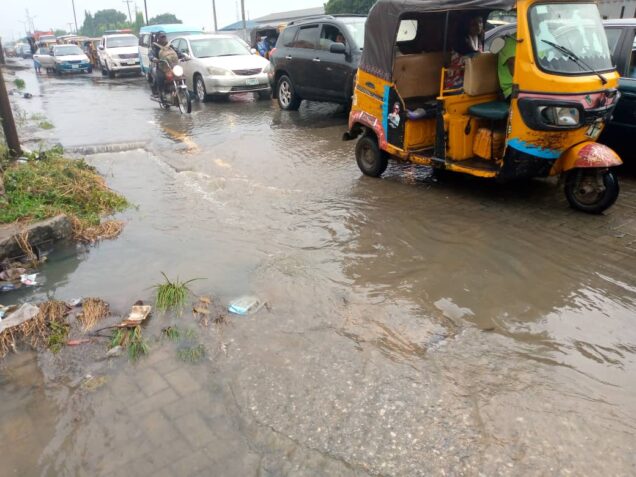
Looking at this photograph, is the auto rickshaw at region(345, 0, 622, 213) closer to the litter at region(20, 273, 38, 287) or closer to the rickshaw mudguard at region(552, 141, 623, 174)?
the rickshaw mudguard at region(552, 141, 623, 174)

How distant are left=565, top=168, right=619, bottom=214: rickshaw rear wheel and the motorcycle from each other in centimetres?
945

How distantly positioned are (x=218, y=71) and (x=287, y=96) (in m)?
2.23

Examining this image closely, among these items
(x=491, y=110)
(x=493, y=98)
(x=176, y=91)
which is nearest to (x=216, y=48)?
(x=176, y=91)

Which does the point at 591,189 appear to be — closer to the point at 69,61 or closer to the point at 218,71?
the point at 218,71

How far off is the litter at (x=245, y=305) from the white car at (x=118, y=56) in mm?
22368

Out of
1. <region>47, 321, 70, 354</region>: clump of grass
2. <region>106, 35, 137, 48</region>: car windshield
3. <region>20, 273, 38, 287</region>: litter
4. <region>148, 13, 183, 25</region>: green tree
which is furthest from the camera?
<region>148, 13, 183, 25</region>: green tree

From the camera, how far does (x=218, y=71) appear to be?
13398 mm

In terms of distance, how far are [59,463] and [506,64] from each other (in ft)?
18.5

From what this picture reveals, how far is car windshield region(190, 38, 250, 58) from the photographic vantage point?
14.3 metres

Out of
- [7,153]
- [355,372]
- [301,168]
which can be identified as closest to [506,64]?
[301,168]

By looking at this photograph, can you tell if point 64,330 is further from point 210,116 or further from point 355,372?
point 210,116

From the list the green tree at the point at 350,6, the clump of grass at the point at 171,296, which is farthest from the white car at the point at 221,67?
the green tree at the point at 350,6

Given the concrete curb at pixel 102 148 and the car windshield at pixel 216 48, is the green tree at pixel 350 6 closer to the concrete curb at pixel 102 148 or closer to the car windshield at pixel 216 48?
the car windshield at pixel 216 48

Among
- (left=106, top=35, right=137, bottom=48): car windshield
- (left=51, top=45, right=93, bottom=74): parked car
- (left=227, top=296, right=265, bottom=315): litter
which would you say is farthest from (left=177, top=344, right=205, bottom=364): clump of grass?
(left=51, top=45, right=93, bottom=74): parked car
